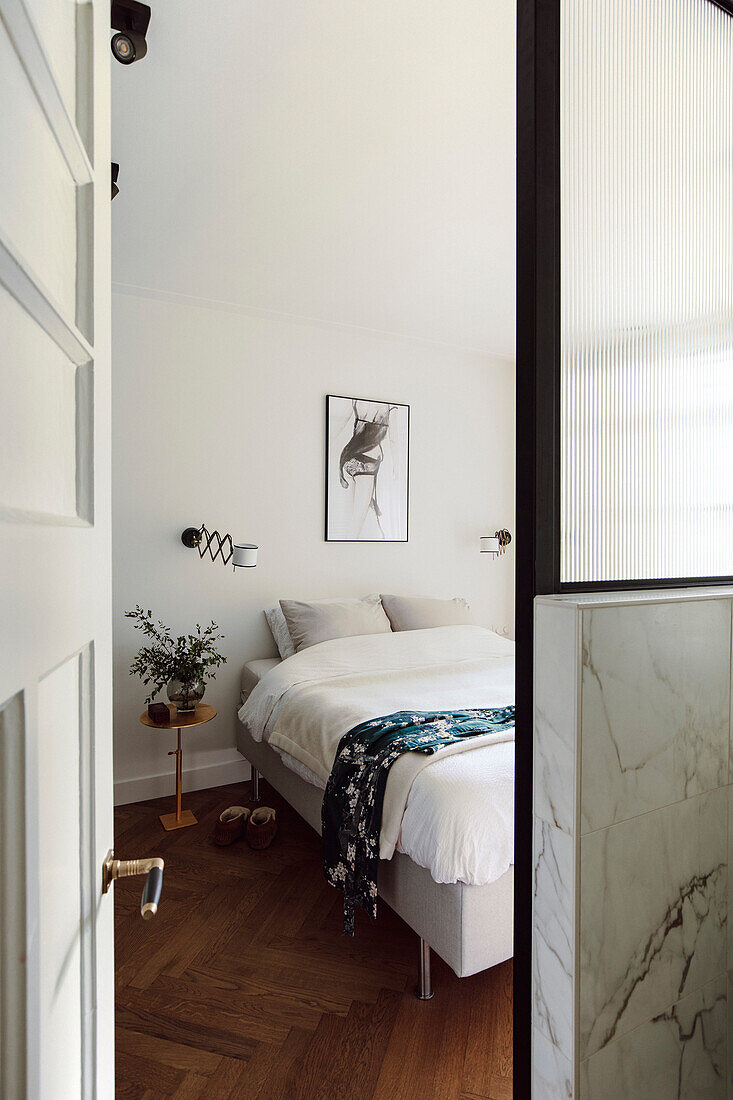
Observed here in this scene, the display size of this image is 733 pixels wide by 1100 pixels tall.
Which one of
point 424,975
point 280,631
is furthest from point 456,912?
point 280,631

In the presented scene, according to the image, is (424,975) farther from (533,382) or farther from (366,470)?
(366,470)

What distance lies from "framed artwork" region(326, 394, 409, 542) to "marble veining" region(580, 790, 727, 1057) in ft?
9.74

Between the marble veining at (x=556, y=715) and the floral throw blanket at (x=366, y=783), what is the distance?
3.27 ft

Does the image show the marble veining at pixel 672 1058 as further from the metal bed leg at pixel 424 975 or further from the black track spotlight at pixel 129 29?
the black track spotlight at pixel 129 29

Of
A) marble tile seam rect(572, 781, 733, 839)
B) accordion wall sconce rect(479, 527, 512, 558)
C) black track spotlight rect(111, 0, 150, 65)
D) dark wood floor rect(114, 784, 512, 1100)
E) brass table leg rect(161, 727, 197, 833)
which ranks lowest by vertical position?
dark wood floor rect(114, 784, 512, 1100)

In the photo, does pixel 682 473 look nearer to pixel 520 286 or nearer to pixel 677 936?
pixel 520 286

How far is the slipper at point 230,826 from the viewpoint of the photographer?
278 cm

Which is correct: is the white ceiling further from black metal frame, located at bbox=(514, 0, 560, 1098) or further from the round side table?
the round side table

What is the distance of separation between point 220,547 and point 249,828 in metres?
1.52

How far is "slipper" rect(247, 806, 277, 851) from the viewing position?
2750mm

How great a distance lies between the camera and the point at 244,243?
2836 mm

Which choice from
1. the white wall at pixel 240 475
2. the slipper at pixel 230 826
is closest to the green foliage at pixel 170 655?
the white wall at pixel 240 475

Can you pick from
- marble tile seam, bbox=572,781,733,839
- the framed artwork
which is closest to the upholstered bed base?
marble tile seam, bbox=572,781,733,839

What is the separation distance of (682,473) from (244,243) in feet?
7.88
